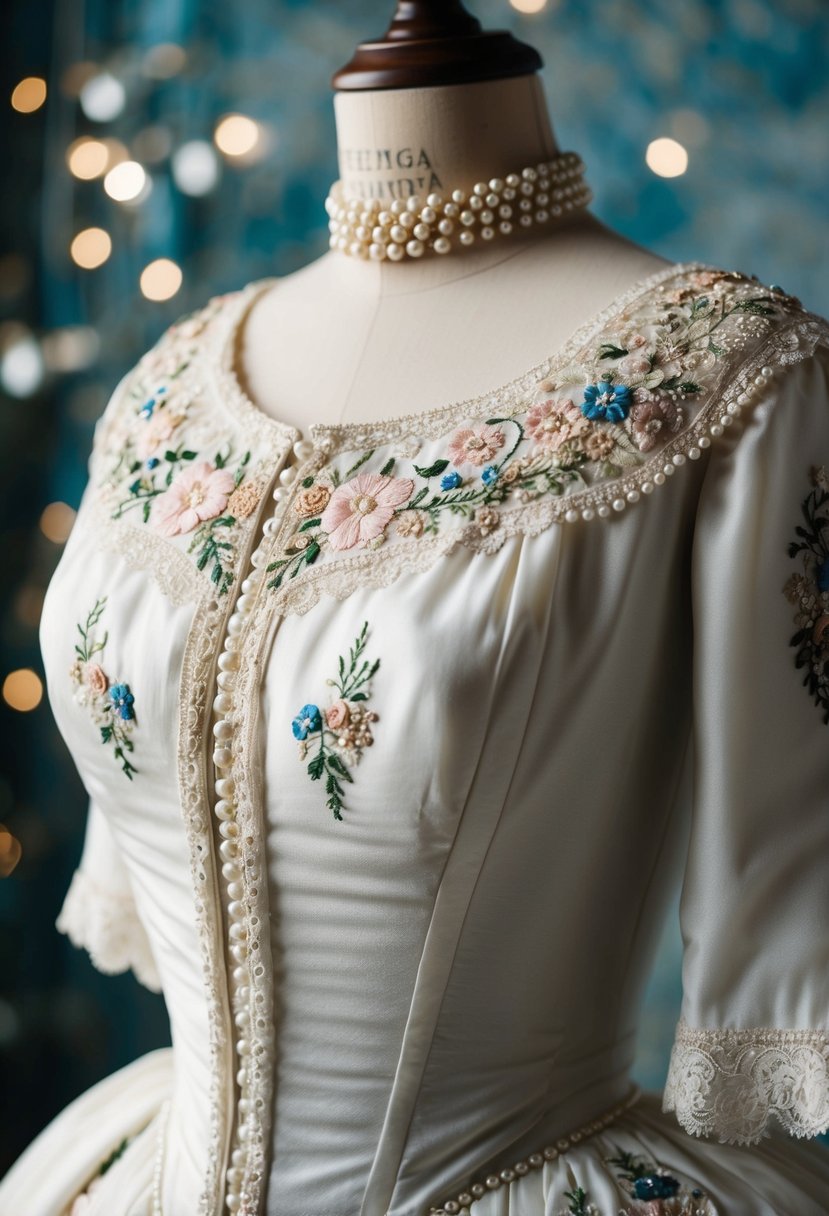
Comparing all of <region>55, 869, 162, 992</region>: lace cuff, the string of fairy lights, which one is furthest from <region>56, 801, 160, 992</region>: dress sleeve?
the string of fairy lights

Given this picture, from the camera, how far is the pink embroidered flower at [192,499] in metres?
0.96

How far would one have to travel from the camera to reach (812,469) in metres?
0.84

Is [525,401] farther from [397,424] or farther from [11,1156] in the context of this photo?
[11,1156]

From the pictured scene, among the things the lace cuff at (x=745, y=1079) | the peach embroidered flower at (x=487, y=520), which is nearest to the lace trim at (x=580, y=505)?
the peach embroidered flower at (x=487, y=520)

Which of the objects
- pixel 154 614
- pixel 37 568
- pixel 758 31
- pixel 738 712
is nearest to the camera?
pixel 738 712

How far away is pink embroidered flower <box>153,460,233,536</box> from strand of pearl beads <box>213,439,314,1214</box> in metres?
0.05

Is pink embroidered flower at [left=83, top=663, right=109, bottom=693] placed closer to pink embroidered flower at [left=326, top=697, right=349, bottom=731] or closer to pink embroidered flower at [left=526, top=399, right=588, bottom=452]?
pink embroidered flower at [left=326, top=697, right=349, bottom=731]

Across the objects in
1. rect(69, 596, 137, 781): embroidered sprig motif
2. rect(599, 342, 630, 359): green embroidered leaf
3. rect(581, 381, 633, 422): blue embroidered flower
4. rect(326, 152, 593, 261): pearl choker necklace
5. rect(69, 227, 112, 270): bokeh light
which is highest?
rect(326, 152, 593, 261): pearl choker necklace

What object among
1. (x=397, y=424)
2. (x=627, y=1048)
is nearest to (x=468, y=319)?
(x=397, y=424)

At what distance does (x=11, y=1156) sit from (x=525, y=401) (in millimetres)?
1565

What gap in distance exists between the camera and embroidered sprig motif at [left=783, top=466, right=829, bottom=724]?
83 centimetres

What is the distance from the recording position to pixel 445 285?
100cm

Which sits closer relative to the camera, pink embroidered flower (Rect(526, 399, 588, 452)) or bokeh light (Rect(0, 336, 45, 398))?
pink embroidered flower (Rect(526, 399, 588, 452))

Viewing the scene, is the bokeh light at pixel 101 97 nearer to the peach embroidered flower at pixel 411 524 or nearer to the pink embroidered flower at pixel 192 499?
the pink embroidered flower at pixel 192 499
